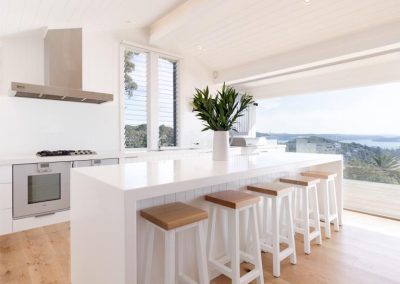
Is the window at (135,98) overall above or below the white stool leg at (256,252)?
above

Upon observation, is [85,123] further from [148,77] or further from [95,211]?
[95,211]

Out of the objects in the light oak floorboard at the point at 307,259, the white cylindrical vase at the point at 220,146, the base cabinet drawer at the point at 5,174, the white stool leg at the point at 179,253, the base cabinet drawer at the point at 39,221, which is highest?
the white cylindrical vase at the point at 220,146

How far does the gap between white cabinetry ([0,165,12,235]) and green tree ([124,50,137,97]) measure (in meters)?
2.17

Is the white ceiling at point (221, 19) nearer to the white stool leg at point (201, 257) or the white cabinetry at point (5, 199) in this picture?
the white cabinetry at point (5, 199)

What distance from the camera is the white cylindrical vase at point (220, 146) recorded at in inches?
89.7

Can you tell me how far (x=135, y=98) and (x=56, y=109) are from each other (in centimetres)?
128

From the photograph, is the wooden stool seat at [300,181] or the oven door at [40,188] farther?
the oven door at [40,188]

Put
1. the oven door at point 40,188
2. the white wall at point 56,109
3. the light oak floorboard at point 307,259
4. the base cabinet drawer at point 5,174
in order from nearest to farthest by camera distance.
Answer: the light oak floorboard at point 307,259 < the base cabinet drawer at point 5,174 < the oven door at point 40,188 < the white wall at point 56,109

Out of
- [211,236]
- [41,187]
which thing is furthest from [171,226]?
[41,187]

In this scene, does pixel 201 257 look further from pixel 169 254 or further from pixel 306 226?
pixel 306 226

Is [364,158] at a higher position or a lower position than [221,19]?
lower

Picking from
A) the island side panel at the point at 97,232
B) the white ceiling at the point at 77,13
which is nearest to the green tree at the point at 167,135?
the white ceiling at the point at 77,13

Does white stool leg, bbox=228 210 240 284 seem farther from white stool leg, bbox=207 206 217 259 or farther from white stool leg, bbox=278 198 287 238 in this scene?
white stool leg, bbox=278 198 287 238

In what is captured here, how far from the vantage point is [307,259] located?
7.64 feet
